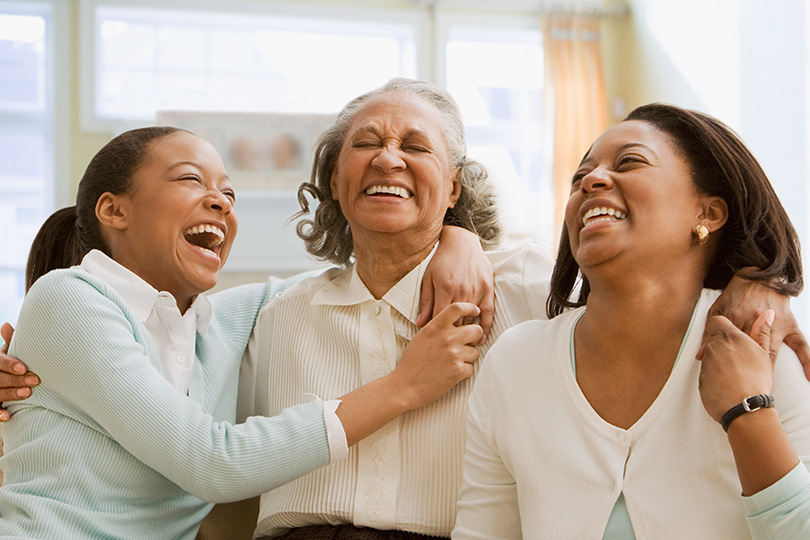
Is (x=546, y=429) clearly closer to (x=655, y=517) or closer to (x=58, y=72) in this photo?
(x=655, y=517)

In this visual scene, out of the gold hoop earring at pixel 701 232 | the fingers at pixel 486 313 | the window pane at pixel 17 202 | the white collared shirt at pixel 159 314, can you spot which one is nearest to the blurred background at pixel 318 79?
the window pane at pixel 17 202

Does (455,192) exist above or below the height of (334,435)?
above

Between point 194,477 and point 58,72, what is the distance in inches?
185

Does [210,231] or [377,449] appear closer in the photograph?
[377,449]

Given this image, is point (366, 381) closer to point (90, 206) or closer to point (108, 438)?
point (108, 438)

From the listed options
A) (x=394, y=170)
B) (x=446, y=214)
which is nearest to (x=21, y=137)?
(x=446, y=214)

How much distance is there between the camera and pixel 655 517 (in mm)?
1150

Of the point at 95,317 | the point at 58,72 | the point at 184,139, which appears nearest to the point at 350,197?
the point at 184,139

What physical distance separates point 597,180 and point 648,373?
31 centimetres

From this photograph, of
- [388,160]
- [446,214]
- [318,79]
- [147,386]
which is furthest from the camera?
[318,79]

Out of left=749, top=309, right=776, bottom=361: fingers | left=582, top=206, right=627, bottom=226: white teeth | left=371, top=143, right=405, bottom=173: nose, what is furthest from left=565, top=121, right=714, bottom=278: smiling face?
left=371, top=143, right=405, bottom=173: nose

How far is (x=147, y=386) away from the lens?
1379mm

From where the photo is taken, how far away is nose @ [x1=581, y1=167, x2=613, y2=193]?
4.19ft

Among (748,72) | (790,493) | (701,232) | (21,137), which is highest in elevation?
(748,72)
